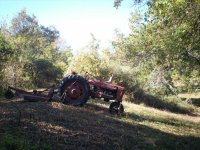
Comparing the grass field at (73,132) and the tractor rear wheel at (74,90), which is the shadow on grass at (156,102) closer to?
the tractor rear wheel at (74,90)

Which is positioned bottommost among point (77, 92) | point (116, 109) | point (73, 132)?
point (73, 132)

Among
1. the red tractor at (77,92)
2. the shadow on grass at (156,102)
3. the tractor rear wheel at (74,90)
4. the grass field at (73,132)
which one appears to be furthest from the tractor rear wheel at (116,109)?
the shadow on grass at (156,102)

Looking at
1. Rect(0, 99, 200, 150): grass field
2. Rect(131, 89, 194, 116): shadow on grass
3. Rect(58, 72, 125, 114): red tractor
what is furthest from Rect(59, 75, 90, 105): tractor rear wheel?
Rect(131, 89, 194, 116): shadow on grass

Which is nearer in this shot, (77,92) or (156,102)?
(77,92)

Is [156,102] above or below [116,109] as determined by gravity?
above

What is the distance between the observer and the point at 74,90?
15.0 metres

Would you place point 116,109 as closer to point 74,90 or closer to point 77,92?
point 77,92

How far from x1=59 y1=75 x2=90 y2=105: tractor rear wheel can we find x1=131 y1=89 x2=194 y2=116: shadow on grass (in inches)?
454

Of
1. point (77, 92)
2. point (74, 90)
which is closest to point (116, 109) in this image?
point (77, 92)

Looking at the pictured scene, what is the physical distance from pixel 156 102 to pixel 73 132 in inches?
692

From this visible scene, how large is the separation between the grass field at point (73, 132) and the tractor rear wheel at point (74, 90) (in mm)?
1166

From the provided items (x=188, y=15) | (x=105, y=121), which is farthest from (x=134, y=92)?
(x=105, y=121)

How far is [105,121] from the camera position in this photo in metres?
12.4

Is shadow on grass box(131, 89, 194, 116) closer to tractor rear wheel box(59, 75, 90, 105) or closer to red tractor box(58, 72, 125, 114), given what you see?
red tractor box(58, 72, 125, 114)
